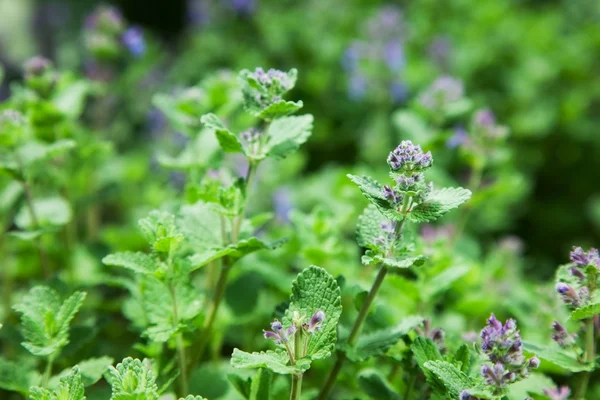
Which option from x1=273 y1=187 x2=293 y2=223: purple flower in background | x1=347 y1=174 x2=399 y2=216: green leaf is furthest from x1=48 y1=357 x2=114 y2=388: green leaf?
x1=273 y1=187 x2=293 y2=223: purple flower in background

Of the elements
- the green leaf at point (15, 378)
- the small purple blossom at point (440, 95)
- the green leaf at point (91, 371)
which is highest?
the small purple blossom at point (440, 95)

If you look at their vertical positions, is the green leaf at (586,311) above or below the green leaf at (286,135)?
below

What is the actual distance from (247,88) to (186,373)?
0.54m

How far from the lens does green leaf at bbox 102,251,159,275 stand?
1.03 m

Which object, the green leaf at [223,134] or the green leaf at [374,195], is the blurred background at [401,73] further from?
the green leaf at [374,195]

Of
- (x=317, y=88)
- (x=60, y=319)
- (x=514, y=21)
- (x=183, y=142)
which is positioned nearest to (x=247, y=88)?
(x=60, y=319)

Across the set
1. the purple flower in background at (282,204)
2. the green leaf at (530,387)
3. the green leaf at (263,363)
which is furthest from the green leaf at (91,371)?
the purple flower in background at (282,204)

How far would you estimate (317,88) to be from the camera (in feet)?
9.44

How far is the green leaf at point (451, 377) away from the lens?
0.91 metres

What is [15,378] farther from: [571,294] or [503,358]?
[571,294]

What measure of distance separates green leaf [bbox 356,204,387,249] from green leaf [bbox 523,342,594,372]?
293 mm

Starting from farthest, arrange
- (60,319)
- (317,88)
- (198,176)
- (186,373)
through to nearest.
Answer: (317,88) → (198,176) → (186,373) → (60,319)

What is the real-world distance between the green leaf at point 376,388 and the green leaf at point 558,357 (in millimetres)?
233

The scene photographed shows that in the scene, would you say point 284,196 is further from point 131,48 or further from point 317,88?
point 317,88
